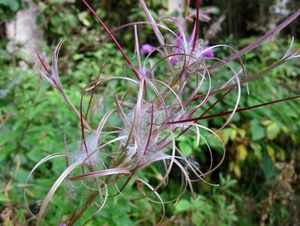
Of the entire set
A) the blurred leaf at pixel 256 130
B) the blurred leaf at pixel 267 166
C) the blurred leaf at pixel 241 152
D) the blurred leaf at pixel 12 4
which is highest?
the blurred leaf at pixel 12 4

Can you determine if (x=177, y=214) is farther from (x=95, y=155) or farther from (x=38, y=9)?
(x=38, y=9)

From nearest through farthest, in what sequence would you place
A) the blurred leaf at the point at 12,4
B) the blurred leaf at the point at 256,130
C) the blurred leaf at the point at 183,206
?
the blurred leaf at the point at 183,206 < the blurred leaf at the point at 256,130 < the blurred leaf at the point at 12,4

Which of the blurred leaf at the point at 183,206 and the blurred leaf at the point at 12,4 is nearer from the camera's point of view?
the blurred leaf at the point at 183,206

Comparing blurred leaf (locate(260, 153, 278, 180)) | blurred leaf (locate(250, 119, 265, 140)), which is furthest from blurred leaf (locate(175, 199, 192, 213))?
blurred leaf (locate(260, 153, 278, 180))

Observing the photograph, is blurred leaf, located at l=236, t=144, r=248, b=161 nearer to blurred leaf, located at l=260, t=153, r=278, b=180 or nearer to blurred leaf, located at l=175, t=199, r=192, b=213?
blurred leaf, located at l=260, t=153, r=278, b=180

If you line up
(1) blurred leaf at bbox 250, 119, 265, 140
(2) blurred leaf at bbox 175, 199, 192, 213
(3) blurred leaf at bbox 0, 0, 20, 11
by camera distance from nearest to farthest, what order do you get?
1. (2) blurred leaf at bbox 175, 199, 192, 213
2. (1) blurred leaf at bbox 250, 119, 265, 140
3. (3) blurred leaf at bbox 0, 0, 20, 11

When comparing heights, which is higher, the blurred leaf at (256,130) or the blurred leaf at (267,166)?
the blurred leaf at (256,130)

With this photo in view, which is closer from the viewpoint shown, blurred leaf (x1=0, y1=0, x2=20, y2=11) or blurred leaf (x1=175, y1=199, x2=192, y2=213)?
blurred leaf (x1=175, y1=199, x2=192, y2=213)

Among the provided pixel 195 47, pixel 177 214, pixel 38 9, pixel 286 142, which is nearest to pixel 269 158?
pixel 286 142

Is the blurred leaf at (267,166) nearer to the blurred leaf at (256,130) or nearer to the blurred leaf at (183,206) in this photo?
the blurred leaf at (256,130)

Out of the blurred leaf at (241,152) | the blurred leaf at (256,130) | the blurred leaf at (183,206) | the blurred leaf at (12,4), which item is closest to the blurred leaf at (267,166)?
the blurred leaf at (241,152)

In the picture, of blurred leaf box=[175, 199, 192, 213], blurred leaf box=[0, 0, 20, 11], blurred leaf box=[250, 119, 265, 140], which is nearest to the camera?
A: blurred leaf box=[175, 199, 192, 213]
